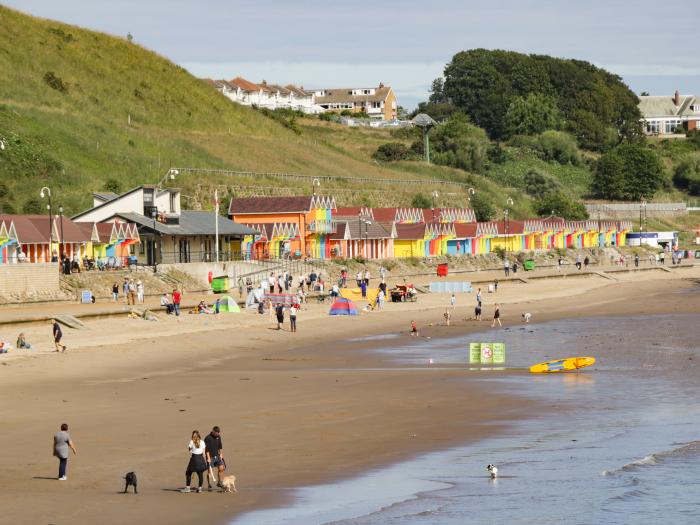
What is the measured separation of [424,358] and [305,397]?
10.5 m

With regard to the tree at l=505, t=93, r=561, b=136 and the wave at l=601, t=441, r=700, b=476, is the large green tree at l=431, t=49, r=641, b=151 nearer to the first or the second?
the tree at l=505, t=93, r=561, b=136

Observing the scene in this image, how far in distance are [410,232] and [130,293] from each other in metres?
44.3

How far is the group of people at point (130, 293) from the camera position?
56319 mm

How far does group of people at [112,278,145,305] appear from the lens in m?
56.3

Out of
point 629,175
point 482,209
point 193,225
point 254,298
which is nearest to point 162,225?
point 193,225

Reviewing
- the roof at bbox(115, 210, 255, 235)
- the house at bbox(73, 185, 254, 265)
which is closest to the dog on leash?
the house at bbox(73, 185, 254, 265)

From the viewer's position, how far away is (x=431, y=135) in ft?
566

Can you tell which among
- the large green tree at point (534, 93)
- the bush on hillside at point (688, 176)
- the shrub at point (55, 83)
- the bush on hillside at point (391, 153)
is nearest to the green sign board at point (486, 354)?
the shrub at point (55, 83)

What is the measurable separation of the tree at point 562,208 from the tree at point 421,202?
52.2 ft

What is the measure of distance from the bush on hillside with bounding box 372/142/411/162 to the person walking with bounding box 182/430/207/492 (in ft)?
461

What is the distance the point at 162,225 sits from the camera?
73.6 meters

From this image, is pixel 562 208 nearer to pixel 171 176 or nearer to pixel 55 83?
pixel 55 83

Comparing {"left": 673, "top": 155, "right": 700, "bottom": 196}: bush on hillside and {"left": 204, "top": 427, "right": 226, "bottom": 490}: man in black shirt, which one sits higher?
{"left": 673, "top": 155, "right": 700, "bottom": 196}: bush on hillside

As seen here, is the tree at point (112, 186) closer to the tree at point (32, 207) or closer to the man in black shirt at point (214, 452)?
the tree at point (32, 207)
